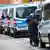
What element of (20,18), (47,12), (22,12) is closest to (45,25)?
(47,12)

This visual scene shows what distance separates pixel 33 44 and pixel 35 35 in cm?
109

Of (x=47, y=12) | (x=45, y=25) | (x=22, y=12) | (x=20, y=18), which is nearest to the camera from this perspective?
(x=45, y=25)

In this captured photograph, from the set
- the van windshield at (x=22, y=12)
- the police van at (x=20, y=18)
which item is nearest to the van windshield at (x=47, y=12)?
the police van at (x=20, y=18)

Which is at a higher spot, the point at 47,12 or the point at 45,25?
the point at 47,12

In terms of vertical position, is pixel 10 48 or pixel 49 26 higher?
pixel 49 26

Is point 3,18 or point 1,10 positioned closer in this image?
point 3,18

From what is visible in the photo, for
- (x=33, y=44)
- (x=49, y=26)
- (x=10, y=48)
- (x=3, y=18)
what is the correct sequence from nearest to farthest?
(x=49, y=26), (x=10, y=48), (x=33, y=44), (x=3, y=18)

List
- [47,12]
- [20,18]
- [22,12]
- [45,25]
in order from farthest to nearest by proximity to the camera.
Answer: [22,12], [20,18], [47,12], [45,25]

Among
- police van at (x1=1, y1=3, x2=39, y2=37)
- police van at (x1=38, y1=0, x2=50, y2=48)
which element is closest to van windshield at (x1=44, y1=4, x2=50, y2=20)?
police van at (x1=38, y1=0, x2=50, y2=48)

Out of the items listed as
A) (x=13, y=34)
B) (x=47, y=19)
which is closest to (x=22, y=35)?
(x=13, y=34)

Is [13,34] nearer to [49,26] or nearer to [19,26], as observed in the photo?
[19,26]

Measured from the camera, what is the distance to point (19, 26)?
69.8 feet

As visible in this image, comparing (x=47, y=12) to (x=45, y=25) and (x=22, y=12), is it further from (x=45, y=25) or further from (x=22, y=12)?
(x=22, y=12)

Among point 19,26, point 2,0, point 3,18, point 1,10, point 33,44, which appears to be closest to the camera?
point 33,44
